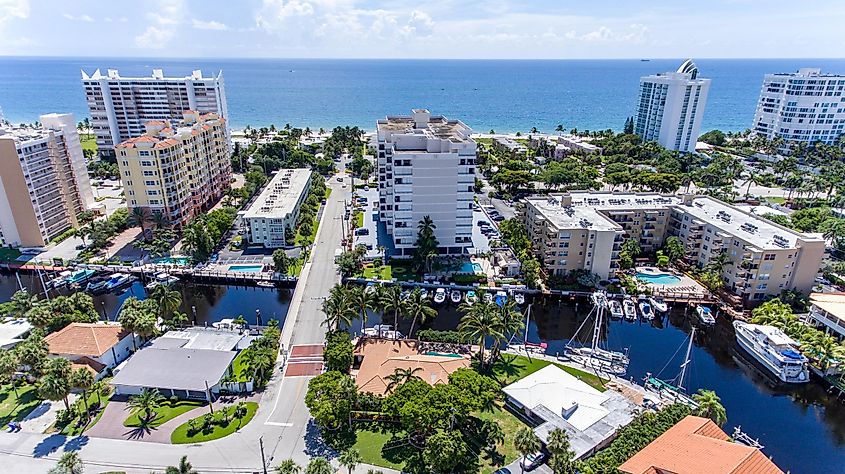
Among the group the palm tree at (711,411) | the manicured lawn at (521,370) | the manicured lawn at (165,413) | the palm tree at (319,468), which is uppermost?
the palm tree at (319,468)

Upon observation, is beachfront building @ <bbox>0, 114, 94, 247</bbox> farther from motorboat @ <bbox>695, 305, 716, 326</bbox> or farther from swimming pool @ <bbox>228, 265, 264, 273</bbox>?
motorboat @ <bbox>695, 305, 716, 326</bbox>

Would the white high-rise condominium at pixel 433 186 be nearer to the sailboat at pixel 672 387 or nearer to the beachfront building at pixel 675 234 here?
the beachfront building at pixel 675 234

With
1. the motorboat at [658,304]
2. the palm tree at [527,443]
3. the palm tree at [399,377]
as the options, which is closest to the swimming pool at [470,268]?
the motorboat at [658,304]

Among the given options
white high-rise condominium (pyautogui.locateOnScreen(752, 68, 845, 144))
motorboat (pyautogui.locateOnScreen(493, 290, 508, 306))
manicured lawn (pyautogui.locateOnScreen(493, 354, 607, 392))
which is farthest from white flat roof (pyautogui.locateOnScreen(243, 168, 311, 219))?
white high-rise condominium (pyautogui.locateOnScreen(752, 68, 845, 144))

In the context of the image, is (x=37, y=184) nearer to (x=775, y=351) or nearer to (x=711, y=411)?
(x=711, y=411)

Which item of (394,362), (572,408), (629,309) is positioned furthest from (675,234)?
(394,362)
